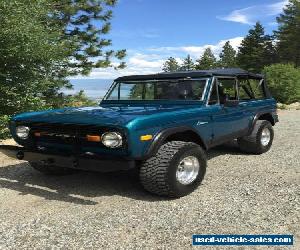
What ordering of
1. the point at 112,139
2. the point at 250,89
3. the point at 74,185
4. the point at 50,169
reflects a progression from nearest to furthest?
the point at 112,139
the point at 74,185
the point at 50,169
the point at 250,89

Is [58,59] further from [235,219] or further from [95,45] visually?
[95,45]

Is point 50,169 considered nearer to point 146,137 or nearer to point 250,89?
point 146,137

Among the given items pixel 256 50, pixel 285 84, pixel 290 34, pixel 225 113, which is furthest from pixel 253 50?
pixel 225 113

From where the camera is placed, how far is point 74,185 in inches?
225

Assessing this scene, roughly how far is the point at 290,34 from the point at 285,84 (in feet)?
96.5

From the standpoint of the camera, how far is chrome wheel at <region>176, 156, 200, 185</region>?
511 centimetres

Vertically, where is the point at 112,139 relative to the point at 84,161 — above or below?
above

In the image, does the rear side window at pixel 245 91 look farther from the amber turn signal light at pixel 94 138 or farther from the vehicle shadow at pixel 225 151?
the amber turn signal light at pixel 94 138

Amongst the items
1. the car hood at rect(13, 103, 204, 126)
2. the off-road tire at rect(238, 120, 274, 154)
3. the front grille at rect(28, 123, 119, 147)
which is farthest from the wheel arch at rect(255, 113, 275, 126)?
the front grille at rect(28, 123, 119, 147)

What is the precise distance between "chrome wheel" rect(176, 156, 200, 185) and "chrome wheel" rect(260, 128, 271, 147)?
3.04 metres

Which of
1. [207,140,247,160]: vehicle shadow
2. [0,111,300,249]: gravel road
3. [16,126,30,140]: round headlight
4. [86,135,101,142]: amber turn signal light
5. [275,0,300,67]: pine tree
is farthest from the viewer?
[275,0,300,67]: pine tree

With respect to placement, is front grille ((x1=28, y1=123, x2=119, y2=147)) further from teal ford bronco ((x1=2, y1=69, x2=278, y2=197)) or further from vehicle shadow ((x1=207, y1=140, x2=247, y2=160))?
vehicle shadow ((x1=207, y1=140, x2=247, y2=160))

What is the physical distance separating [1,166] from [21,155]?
1886 millimetres

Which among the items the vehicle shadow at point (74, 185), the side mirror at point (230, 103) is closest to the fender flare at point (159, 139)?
the vehicle shadow at point (74, 185)
